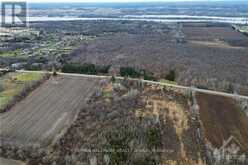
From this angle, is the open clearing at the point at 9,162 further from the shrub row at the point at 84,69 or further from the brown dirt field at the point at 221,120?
the shrub row at the point at 84,69

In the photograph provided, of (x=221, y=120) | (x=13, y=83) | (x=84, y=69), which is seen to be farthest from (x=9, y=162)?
(x=84, y=69)

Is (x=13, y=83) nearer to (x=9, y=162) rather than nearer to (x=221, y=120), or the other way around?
(x=9, y=162)

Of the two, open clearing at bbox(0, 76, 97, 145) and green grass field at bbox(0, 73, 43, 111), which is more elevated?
green grass field at bbox(0, 73, 43, 111)

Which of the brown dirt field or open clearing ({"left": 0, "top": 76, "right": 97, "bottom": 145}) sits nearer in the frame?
the brown dirt field

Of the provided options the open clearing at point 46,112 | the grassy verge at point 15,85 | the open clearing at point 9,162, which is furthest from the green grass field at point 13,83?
the open clearing at point 9,162

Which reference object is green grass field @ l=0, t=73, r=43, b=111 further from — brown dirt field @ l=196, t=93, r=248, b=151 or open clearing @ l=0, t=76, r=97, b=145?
brown dirt field @ l=196, t=93, r=248, b=151

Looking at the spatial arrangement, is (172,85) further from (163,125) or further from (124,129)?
(124,129)

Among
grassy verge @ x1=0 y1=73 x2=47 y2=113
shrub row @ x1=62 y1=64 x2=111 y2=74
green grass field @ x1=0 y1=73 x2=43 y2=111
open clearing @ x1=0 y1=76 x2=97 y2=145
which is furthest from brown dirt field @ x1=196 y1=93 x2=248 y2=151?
green grass field @ x1=0 y1=73 x2=43 y2=111
